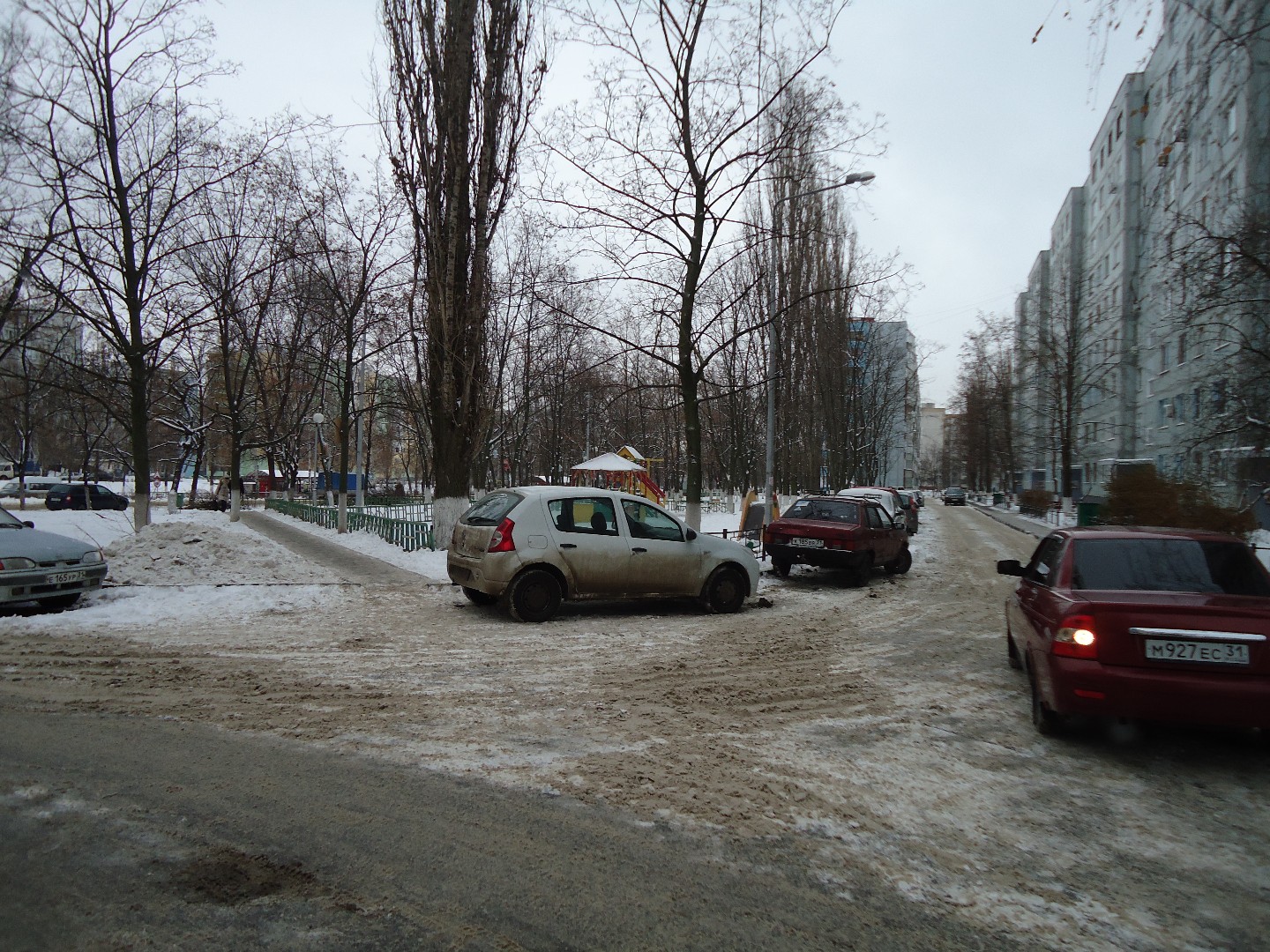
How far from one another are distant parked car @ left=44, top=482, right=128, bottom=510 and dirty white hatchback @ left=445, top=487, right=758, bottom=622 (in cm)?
3852

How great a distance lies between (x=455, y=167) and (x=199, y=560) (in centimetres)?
841

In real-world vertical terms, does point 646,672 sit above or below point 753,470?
below

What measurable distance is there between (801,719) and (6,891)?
453cm

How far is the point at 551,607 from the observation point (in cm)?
957

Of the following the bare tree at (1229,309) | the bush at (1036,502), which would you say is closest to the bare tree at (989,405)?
the bush at (1036,502)

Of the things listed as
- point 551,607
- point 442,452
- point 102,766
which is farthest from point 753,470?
point 102,766

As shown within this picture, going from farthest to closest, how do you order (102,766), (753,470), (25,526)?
(753,470), (25,526), (102,766)

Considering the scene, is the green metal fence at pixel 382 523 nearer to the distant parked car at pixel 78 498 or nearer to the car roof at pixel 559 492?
the car roof at pixel 559 492

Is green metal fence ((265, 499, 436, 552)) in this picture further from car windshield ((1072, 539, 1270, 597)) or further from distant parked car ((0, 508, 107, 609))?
car windshield ((1072, 539, 1270, 597))

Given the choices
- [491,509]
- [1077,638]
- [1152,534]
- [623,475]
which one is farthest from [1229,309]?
[623,475]

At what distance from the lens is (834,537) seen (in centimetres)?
1364

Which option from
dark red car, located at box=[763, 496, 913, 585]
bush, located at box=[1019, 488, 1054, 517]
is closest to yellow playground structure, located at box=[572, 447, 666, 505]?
dark red car, located at box=[763, 496, 913, 585]

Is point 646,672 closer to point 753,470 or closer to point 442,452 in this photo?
point 442,452

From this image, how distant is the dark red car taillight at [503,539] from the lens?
30.5 ft
